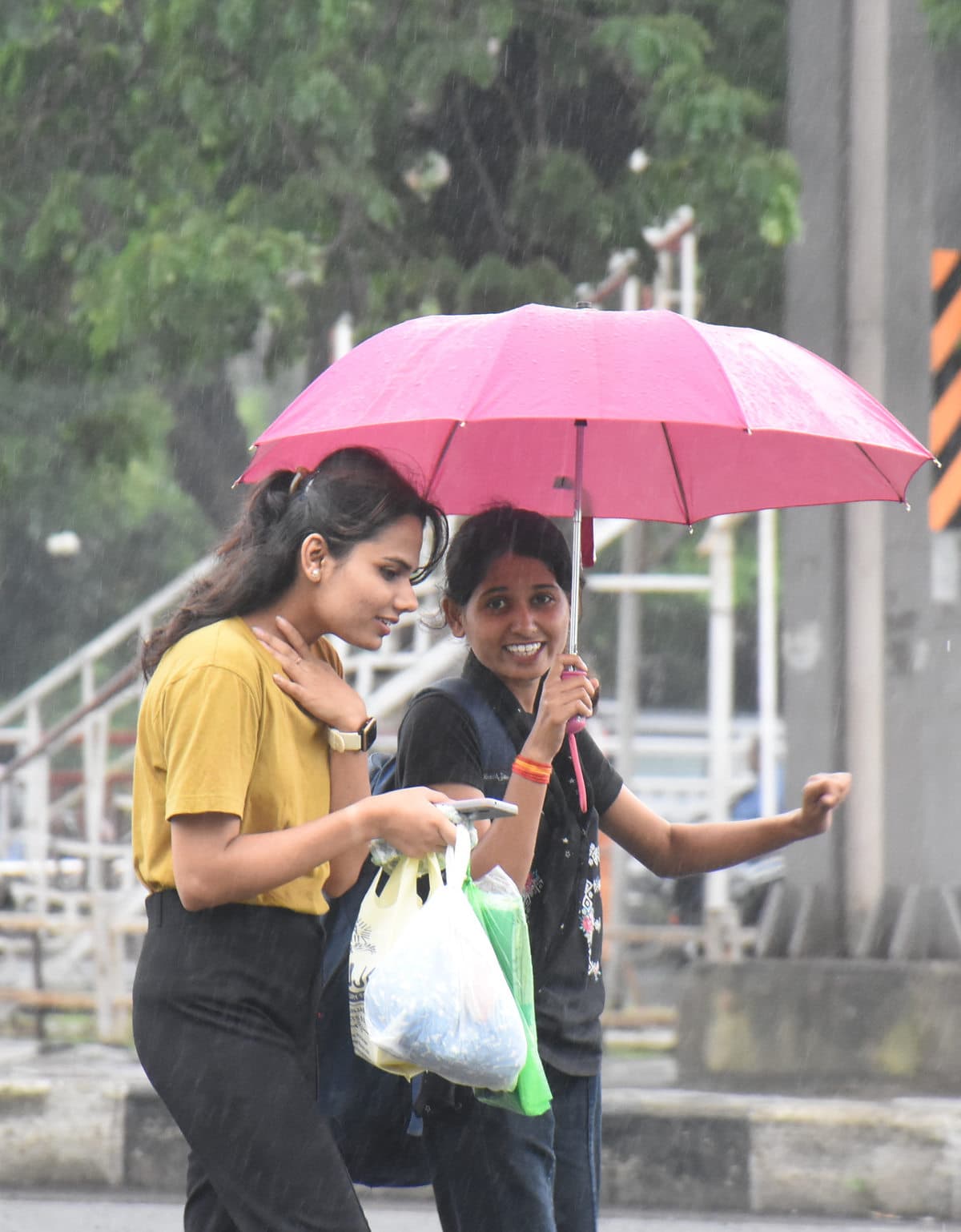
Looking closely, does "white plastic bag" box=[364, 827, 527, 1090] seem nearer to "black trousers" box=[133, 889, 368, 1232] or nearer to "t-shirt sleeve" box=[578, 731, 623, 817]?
"black trousers" box=[133, 889, 368, 1232]

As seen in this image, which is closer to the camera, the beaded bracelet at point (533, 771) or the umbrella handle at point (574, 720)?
the beaded bracelet at point (533, 771)

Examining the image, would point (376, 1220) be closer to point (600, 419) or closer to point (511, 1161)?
point (511, 1161)

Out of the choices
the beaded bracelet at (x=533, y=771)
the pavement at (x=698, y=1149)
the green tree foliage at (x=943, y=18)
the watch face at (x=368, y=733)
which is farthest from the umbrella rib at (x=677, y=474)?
the green tree foliage at (x=943, y=18)

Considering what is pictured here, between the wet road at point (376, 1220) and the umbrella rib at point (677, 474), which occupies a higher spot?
the umbrella rib at point (677, 474)

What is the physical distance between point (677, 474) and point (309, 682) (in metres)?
1.33

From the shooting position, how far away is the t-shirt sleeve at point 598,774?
11.0 ft

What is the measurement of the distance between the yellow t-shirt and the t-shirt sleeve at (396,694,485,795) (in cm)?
28

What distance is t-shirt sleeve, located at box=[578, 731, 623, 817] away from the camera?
3.35m

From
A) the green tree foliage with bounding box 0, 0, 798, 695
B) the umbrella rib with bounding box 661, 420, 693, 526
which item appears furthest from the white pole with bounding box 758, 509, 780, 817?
the umbrella rib with bounding box 661, 420, 693, 526

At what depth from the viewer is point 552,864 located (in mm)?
3178

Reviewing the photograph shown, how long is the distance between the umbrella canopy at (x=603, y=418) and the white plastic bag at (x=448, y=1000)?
0.76 metres

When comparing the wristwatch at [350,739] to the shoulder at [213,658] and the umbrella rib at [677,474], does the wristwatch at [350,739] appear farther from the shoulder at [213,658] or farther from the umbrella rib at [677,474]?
the umbrella rib at [677,474]

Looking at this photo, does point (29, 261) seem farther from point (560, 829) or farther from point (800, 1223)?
point (560, 829)

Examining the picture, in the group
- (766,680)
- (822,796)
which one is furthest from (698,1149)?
(766,680)
